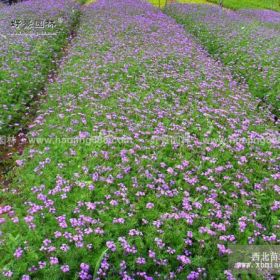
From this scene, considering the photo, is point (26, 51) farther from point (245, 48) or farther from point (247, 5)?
point (247, 5)

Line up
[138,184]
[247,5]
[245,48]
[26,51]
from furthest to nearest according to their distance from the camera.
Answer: [247,5] < [245,48] < [26,51] < [138,184]

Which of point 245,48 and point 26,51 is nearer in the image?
point 26,51

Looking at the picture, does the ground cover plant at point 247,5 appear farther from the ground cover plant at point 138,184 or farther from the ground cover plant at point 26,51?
the ground cover plant at point 138,184

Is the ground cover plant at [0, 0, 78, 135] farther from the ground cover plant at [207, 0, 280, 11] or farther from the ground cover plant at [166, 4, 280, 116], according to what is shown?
the ground cover plant at [207, 0, 280, 11]

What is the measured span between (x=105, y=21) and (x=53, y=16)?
3.58 metres

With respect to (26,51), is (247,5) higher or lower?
lower

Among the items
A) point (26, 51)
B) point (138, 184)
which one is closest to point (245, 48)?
point (26, 51)

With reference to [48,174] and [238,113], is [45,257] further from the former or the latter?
[238,113]

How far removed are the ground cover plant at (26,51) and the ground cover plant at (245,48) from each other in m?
7.79

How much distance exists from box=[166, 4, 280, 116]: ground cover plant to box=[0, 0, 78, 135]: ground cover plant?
25.5 ft

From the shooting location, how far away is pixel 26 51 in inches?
551

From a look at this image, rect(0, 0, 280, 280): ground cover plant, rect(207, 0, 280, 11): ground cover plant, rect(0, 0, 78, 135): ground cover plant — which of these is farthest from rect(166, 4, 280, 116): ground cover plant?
rect(207, 0, 280, 11): ground cover plant

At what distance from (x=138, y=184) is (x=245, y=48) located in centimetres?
1283

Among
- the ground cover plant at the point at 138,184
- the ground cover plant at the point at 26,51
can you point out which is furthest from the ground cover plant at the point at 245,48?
the ground cover plant at the point at 26,51
